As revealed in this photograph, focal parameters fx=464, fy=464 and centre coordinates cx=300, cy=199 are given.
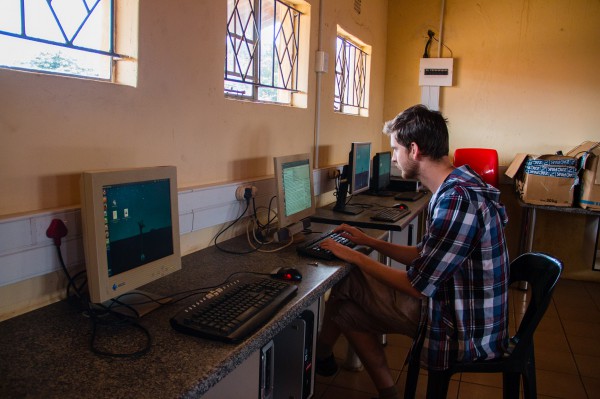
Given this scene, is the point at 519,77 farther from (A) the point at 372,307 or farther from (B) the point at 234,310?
(B) the point at 234,310

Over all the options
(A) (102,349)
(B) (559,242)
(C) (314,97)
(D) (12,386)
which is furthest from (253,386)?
(B) (559,242)

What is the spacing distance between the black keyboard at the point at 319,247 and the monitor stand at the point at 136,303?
0.67m

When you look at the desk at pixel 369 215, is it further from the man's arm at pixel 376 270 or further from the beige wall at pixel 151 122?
the man's arm at pixel 376 270

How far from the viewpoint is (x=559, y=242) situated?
14.0 feet

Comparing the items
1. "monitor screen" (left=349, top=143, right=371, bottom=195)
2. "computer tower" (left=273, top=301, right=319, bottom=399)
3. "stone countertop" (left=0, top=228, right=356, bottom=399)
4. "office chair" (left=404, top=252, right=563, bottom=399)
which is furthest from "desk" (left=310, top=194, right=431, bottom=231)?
"stone countertop" (left=0, top=228, right=356, bottom=399)

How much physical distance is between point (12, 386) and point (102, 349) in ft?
0.66

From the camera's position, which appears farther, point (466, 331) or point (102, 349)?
point (466, 331)

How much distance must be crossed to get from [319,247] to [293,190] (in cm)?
36

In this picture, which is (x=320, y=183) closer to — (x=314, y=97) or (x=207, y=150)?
(x=314, y=97)

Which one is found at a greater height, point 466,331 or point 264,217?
point 264,217

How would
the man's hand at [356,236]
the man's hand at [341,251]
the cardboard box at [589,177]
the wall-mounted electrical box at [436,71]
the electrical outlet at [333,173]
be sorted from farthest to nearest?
the wall-mounted electrical box at [436,71] < the cardboard box at [589,177] < the electrical outlet at [333,173] < the man's hand at [356,236] < the man's hand at [341,251]

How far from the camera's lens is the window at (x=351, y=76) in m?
3.66

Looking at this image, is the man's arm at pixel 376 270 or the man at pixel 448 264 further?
the man's arm at pixel 376 270

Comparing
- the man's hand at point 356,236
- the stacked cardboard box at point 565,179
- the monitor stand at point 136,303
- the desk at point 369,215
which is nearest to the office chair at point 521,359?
the man's hand at point 356,236
